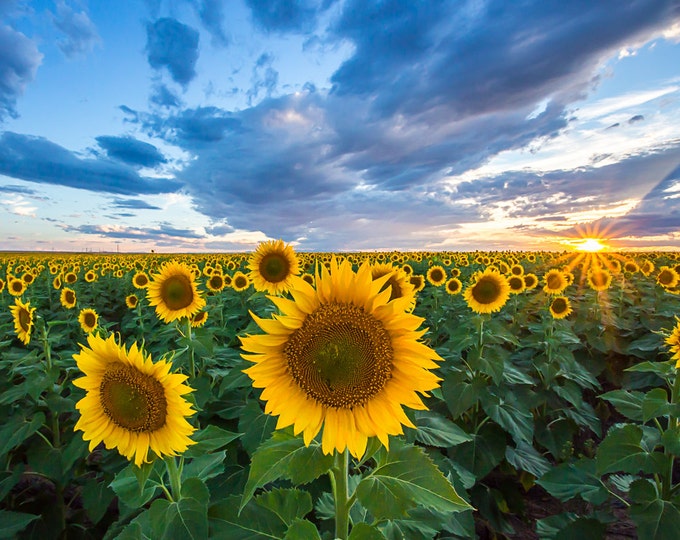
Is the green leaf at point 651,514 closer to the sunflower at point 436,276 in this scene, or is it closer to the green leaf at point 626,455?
the green leaf at point 626,455

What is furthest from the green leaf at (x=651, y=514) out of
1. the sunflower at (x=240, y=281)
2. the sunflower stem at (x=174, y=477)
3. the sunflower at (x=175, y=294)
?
the sunflower at (x=240, y=281)

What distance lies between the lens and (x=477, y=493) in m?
5.04

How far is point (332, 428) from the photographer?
1.87 metres

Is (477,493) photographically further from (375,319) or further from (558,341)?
(375,319)

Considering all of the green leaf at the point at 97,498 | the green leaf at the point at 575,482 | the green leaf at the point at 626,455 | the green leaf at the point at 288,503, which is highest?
the green leaf at the point at 288,503

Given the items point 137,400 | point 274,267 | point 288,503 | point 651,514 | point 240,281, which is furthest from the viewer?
point 240,281

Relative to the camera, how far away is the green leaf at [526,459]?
16.2 ft

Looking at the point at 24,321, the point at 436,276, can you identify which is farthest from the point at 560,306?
the point at 24,321

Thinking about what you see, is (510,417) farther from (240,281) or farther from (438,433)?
(240,281)

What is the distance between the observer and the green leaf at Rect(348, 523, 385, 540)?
1.72 metres

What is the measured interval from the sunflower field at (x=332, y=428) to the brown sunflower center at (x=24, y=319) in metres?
0.07

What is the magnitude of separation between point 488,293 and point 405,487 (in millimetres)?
5935

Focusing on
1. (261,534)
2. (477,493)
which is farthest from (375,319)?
(477,493)

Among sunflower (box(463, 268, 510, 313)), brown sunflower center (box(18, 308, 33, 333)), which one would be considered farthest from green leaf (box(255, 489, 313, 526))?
brown sunflower center (box(18, 308, 33, 333))
